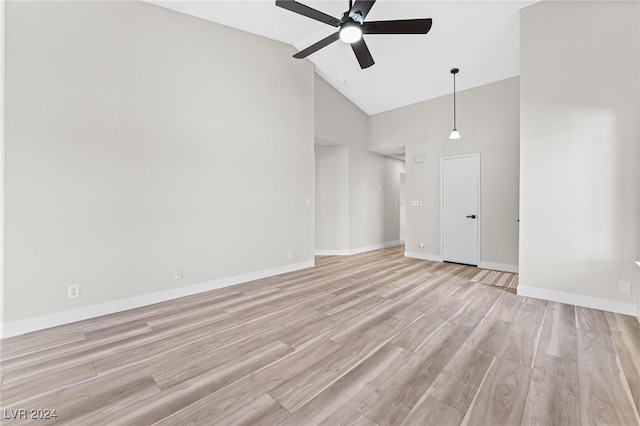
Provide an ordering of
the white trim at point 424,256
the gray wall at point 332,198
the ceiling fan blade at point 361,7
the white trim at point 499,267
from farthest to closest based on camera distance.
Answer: the gray wall at point 332,198
the white trim at point 424,256
the white trim at point 499,267
the ceiling fan blade at point 361,7

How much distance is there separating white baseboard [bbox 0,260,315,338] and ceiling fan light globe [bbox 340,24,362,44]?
10.9ft

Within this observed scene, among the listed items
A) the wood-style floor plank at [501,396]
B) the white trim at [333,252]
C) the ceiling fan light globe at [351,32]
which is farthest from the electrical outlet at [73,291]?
the white trim at [333,252]

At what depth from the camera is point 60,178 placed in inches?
101

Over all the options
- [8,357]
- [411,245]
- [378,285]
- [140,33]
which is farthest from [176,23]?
[411,245]

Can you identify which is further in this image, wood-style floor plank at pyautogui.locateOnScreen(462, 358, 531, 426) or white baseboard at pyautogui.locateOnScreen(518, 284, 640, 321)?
white baseboard at pyautogui.locateOnScreen(518, 284, 640, 321)

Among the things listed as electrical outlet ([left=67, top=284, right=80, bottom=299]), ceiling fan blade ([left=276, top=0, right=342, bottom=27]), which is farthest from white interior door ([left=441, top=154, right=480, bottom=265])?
electrical outlet ([left=67, top=284, right=80, bottom=299])

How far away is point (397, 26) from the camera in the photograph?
8.38 feet

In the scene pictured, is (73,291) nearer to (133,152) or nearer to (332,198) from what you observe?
(133,152)

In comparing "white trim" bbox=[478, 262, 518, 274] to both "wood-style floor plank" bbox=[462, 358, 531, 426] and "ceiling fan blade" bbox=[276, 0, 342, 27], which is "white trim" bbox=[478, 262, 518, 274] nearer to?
"wood-style floor plank" bbox=[462, 358, 531, 426]

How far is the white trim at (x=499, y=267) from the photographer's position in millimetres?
4535

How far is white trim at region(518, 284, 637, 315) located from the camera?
9.05ft

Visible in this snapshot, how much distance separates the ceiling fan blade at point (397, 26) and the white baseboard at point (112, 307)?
350 centimetres

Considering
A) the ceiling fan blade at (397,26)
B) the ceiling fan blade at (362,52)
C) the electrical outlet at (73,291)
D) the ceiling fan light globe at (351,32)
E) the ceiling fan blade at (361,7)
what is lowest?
the electrical outlet at (73,291)

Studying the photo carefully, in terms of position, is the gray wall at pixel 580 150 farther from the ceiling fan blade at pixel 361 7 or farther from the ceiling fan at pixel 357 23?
the ceiling fan blade at pixel 361 7
